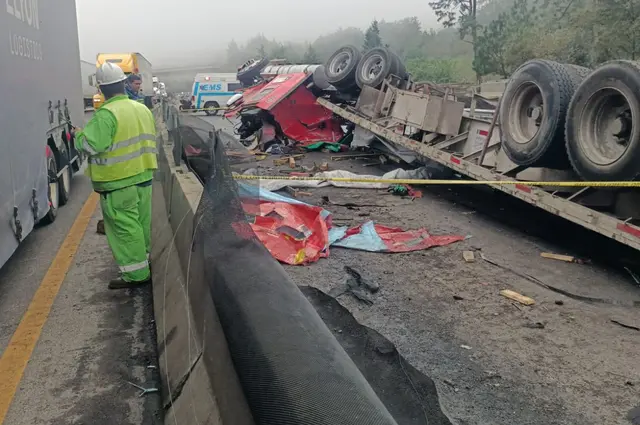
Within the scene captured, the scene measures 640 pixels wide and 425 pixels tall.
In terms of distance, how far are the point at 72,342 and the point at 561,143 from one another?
5088mm

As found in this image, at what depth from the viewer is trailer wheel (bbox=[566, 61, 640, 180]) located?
531 centimetres

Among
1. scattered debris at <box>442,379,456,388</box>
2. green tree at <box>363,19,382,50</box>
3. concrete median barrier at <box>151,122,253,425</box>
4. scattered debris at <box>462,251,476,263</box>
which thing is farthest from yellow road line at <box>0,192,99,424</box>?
green tree at <box>363,19,382,50</box>

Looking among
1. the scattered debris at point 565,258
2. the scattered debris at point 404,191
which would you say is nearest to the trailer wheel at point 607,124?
the scattered debris at point 565,258

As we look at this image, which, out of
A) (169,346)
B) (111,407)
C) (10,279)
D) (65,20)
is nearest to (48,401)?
(111,407)

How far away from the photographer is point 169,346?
12.0 feet

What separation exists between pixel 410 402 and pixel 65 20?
8.45 meters

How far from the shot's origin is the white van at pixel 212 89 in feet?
121

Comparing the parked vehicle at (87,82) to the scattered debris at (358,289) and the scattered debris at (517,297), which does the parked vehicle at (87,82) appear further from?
the scattered debris at (517,297)

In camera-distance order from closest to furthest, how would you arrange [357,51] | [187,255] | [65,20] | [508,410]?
1. [508,410]
2. [187,255]
3. [65,20]
4. [357,51]

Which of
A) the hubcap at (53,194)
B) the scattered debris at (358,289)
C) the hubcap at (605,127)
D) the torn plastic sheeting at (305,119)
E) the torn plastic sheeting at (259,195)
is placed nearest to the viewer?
the torn plastic sheeting at (259,195)

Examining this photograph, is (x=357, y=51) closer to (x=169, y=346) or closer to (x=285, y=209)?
(x=285, y=209)

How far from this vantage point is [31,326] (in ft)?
14.7

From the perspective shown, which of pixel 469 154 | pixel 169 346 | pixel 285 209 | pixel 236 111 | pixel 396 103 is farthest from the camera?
pixel 236 111

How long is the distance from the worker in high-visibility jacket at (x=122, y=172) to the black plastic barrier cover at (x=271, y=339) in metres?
1.81
